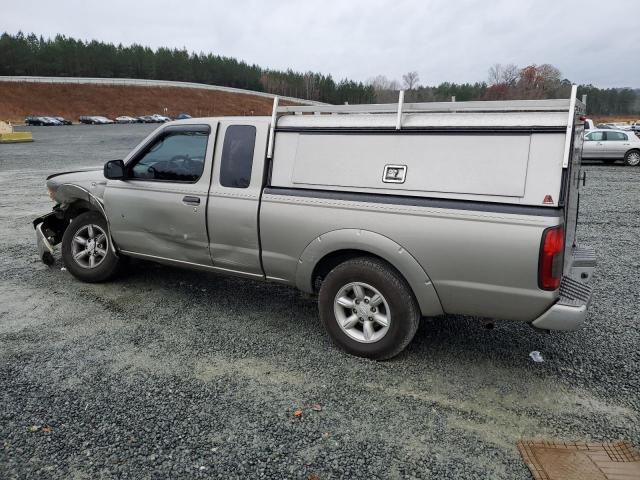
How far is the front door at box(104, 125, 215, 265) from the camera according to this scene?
4750 millimetres

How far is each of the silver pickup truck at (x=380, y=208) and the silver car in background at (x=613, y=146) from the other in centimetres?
1781

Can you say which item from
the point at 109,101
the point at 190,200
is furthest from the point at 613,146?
the point at 109,101

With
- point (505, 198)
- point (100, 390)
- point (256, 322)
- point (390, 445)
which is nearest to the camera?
point (390, 445)

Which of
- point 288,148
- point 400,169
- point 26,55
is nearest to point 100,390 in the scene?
point 288,148

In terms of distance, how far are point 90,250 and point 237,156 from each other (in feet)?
7.86

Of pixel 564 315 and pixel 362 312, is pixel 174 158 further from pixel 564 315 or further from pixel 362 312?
pixel 564 315

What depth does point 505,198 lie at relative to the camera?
3.36 meters

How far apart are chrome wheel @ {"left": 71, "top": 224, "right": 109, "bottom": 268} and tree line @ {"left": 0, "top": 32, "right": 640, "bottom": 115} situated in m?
77.7

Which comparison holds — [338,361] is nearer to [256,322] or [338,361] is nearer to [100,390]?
[256,322]

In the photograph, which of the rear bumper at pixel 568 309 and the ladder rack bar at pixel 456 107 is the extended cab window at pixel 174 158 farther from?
the rear bumper at pixel 568 309

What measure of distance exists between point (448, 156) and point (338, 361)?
1829mm

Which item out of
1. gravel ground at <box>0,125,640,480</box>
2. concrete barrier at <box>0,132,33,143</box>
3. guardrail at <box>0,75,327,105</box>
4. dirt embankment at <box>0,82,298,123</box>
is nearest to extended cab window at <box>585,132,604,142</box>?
gravel ground at <box>0,125,640,480</box>

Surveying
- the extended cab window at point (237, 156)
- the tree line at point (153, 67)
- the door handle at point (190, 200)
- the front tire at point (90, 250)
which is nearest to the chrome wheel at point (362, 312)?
the extended cab window at point (237, 156)

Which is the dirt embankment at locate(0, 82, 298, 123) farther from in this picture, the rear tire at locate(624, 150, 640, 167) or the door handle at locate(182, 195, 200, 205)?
the door handle at locate(182, 195, 200, 205)
